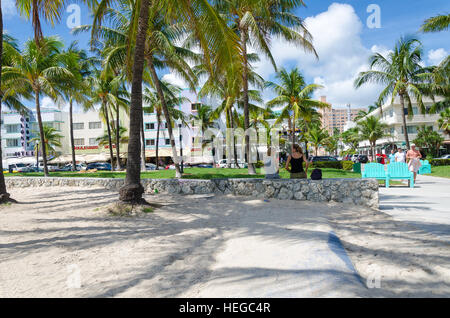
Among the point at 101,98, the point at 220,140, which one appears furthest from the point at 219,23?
the point at 220,140

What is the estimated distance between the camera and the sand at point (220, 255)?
3061mm

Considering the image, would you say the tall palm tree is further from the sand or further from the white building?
the white building

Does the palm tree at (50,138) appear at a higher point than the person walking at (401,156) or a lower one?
higher

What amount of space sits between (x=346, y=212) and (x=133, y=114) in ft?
19.9

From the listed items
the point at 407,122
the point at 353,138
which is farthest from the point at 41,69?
the point at 353,138

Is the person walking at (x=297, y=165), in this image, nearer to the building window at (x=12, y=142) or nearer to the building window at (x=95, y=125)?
the building window at (x=95, y=125)

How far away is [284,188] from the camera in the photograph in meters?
8.91

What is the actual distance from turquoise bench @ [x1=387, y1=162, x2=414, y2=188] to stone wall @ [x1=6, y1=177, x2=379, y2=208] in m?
4.55

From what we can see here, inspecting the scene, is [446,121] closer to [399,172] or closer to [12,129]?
[399,172]

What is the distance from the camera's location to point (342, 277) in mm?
3041

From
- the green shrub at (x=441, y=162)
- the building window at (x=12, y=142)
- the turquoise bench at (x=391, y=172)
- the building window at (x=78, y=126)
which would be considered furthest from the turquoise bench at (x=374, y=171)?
the building window at (x=12, y=142)

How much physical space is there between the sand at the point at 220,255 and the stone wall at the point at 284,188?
77 cm

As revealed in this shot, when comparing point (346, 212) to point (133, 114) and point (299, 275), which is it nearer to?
point (299, 275)

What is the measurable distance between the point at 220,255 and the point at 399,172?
10103 millimetres
